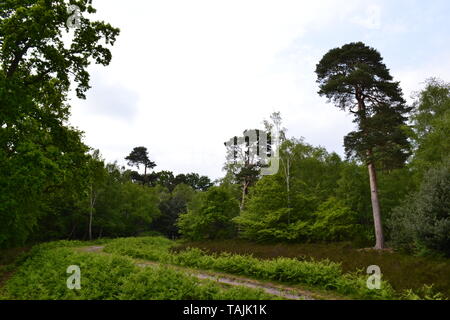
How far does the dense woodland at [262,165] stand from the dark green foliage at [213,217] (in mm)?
105

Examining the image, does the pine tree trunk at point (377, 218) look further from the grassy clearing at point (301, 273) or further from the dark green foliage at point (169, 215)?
the dark green foliage at point (169, 215)

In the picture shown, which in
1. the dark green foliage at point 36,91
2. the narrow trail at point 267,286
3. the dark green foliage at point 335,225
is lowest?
the narrow trail at point 267,286

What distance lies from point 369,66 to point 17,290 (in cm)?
2269

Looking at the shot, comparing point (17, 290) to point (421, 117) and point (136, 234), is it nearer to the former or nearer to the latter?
point (421, 117)

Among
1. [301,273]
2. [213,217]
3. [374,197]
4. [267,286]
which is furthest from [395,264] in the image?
[213,217]

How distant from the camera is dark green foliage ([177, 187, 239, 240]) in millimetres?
26594

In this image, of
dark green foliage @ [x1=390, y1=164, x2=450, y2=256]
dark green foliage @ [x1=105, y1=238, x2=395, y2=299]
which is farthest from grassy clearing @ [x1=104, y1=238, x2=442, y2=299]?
dark green foliage @ [x1=390, y1=164, x2=450, y2=256]

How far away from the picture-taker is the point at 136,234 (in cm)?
4534

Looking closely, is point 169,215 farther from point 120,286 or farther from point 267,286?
point 120,286

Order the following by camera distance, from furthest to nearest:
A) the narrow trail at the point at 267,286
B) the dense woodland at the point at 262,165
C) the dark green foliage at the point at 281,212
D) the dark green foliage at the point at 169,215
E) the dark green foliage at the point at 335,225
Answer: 1. the dark green foliage at the point at 169,215
2. the dark green foliage at the point at 281,212
3. the dark green foliage at the point at 335,225
4. the dense woodland at the point at 262,165
5. the narrow trail at the point at 267,286

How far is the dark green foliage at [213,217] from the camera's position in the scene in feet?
87.2

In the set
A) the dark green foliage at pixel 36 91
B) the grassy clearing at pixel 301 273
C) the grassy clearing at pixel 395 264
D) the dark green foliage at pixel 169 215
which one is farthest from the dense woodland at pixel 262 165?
Answer: the dark green foliage at pixel 169 215

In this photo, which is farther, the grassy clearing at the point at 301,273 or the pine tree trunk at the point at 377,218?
the pine tree trunk at the point at 377,218
